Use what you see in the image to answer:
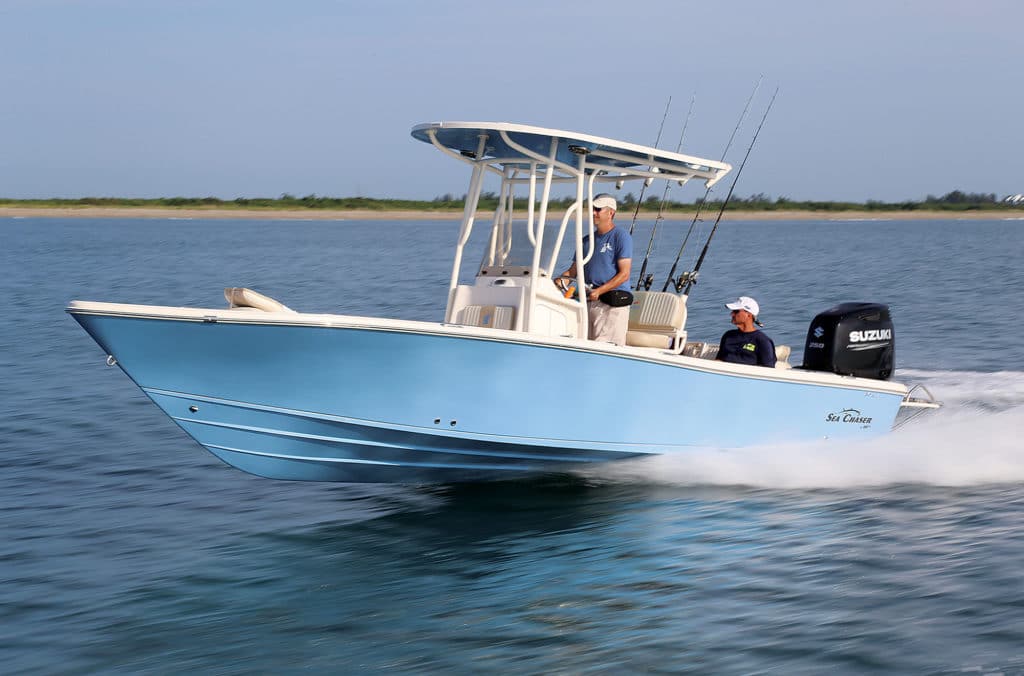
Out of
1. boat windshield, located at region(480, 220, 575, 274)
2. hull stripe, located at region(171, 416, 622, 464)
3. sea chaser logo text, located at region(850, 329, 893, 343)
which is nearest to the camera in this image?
hull stripe, located at region(171, 416, 622, 464)

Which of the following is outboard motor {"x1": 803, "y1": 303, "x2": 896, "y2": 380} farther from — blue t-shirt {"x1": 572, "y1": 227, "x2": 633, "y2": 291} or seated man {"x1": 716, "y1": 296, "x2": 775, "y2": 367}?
blue t-shirt {"x1": 572, "y1": 227, "x2": 633, "y2": 291}

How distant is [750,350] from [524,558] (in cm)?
240

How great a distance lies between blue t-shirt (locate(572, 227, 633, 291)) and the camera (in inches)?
311

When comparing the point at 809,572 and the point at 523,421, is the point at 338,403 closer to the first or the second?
the point at 523,421

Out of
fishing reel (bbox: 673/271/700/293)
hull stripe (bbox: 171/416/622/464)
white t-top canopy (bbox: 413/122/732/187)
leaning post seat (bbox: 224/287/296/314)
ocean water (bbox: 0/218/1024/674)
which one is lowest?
ocean water (bbox: 0/218/1024/674)

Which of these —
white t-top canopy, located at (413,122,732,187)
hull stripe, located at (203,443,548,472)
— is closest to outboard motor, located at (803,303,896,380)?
white t-top canopy, located at (413,122,732,187)

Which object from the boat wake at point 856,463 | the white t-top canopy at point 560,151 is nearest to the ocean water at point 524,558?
the boat wake at point 856,463

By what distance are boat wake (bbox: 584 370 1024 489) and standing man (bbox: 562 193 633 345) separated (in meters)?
0.98

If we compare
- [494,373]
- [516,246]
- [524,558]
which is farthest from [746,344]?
[524,558]

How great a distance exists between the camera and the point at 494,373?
23.0 feet

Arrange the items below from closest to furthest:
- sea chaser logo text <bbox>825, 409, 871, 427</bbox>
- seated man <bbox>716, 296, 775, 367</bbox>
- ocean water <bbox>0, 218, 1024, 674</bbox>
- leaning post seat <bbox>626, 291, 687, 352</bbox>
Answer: ocean water <bbox>0, 218, 1024, 674</bbox> → seated man <bbox>716, 296, 775, 367</bbox> → leaning post seat <bbox>626, 291, 687, 352</bbox> → sea chaser logo text <bbox>825, 409, 871, 427</bbox>

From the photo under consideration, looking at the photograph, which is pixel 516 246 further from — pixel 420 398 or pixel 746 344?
pixel 746 344

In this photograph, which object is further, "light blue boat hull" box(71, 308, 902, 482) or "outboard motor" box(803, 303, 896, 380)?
"outboard motor" box(803, 303, 896, 380)

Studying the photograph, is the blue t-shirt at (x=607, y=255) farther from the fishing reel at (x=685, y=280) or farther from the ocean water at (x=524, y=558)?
the ocean water at (x=524, y=558)
